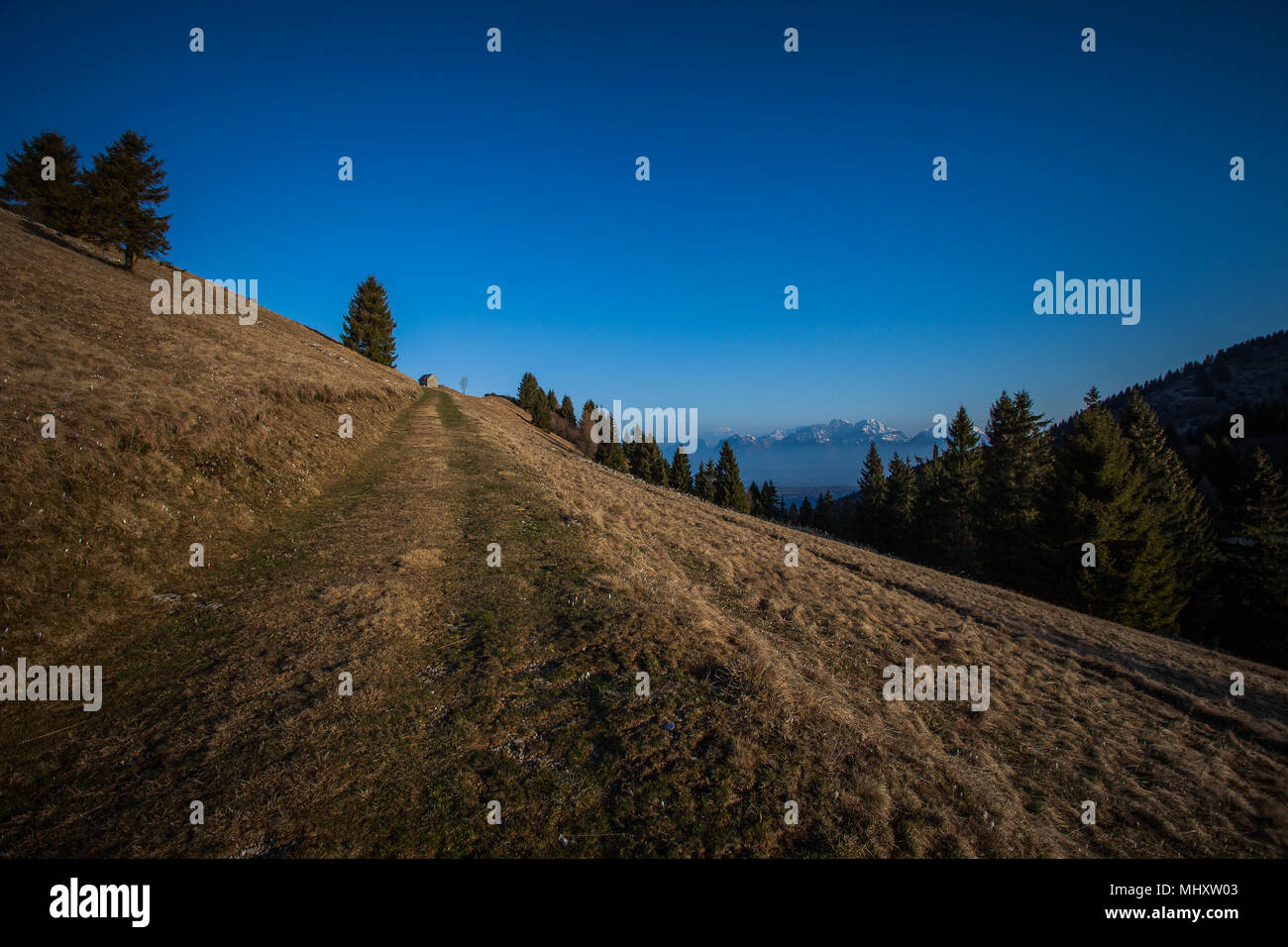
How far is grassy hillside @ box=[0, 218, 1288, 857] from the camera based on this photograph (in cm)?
518

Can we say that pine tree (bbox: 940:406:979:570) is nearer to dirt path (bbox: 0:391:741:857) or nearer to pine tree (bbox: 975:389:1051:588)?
pine tree (bbox: 975:389:1051:588)

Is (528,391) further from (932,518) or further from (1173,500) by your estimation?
(1173,500)

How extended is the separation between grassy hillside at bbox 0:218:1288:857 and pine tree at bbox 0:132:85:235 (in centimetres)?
2530

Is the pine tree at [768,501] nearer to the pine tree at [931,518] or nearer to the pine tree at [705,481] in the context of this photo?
the pine tree at [705,481]

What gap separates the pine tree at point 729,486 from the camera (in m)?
66.9

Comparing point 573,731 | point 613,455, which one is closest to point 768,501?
point 613,455

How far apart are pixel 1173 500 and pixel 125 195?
243ft

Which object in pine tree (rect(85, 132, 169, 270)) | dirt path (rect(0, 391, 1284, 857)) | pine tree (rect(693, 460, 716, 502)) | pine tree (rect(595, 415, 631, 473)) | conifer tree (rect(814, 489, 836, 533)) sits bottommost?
conifer tree (rect(814, 489, 836, 533))

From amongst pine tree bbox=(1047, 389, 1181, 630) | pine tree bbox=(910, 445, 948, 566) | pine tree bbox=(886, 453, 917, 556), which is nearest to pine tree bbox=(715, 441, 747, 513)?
pine tree bbox=(886, 453, 917, 556)

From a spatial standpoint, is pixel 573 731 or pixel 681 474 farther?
pixel 681 474

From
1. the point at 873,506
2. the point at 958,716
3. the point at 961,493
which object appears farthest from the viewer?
the point at 873,506

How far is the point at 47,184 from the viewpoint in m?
33.5
